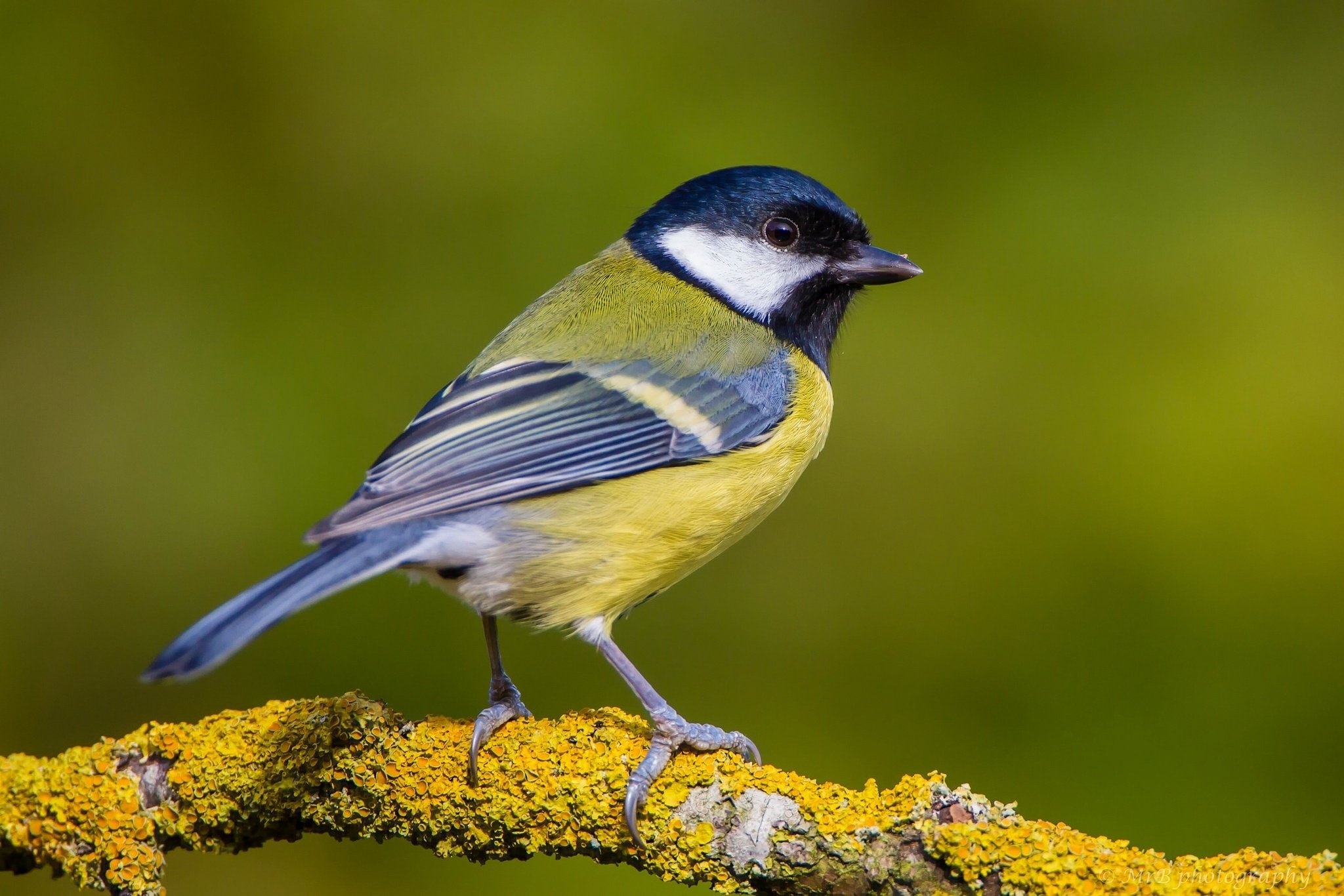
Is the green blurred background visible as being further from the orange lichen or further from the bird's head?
the orange lichen

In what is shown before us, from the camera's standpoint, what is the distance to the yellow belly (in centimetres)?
186

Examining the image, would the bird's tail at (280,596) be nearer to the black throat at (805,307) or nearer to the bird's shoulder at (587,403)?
the bird's shoulder at (587,403)

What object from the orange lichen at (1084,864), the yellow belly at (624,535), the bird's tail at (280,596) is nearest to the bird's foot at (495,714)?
the yellow belly at (624,535)

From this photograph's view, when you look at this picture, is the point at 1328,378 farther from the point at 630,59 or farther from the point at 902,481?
the point at 630,59

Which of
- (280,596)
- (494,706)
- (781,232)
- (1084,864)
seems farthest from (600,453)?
(1084,864)

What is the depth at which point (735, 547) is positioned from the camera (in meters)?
2.75

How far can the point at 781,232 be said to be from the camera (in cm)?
236

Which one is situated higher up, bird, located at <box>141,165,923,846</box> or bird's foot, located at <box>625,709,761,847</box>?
bird, located at <box>141,165,923,846</box>

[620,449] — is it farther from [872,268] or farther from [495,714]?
[872,268]

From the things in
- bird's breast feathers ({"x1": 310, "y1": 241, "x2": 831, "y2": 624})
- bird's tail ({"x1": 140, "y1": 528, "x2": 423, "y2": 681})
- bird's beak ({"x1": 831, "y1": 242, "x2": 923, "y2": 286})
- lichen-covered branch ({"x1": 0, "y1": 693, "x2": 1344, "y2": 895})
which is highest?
bird's beak ({"x1": 831, "y1": 242, "x2": 923, "y2": 286})

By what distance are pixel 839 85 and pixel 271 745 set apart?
2.01 meters

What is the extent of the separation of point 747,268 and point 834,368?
0.40 metres

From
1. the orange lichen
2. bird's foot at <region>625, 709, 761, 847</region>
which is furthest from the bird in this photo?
the orange lichen

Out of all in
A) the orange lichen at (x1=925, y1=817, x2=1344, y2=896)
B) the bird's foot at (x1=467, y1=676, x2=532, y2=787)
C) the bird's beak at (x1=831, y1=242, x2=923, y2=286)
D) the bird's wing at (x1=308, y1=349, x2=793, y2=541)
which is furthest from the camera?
the bird's beak at (x1=831, y1=242, x2=923, y2=286)
